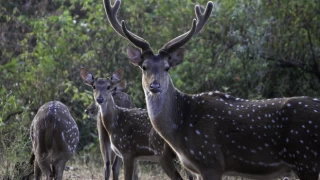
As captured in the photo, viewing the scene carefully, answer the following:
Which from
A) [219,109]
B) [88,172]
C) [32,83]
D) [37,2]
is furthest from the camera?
[37,2]

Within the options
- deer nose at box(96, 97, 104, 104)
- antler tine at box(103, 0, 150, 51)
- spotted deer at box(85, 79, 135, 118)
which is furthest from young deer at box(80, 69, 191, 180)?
antler tine at box(103, 0, 150, 51)

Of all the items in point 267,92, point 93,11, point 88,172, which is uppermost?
point 93,11

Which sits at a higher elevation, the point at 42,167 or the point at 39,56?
the point at 39,56

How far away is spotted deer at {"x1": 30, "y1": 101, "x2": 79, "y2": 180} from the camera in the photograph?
1190 centimetres

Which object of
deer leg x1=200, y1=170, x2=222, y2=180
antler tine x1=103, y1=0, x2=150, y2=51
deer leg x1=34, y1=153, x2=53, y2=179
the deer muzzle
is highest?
antler tine x1=103, y1=0, x2=150, y2=51

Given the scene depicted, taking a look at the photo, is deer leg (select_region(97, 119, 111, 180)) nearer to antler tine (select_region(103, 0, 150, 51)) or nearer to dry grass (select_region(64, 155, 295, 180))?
dry grass (select_region(64, 155, 295, 180))

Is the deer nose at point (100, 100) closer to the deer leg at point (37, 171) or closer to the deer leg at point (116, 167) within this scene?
the deer leg at point (116, 167)

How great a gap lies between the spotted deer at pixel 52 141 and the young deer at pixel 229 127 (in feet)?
9.09

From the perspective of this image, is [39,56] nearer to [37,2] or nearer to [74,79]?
[74,79]

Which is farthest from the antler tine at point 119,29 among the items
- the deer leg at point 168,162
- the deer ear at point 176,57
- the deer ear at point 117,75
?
the deer ear at point 117,75

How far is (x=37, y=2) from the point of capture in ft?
70.0

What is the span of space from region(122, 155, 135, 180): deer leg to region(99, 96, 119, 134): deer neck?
767 millimetres

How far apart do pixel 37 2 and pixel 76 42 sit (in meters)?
4.26

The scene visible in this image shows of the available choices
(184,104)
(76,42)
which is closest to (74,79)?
(76,42)
